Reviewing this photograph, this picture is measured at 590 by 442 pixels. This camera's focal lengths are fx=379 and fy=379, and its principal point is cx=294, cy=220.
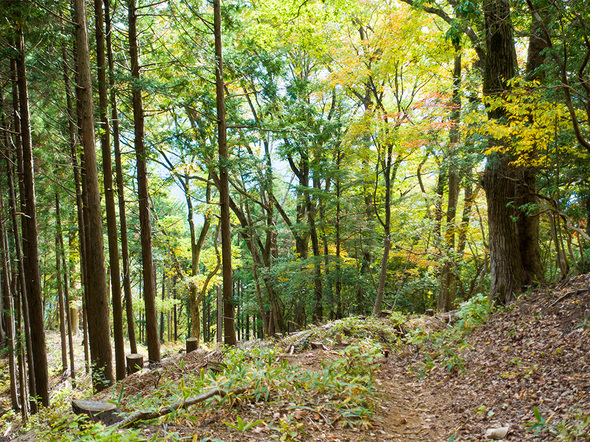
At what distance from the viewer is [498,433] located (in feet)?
10.8

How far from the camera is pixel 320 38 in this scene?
1281 centimetres

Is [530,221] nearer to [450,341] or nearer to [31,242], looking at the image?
[450,341]

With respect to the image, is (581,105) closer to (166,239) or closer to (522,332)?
(522,332)

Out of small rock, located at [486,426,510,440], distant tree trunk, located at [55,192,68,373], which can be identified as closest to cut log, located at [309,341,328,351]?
small rock, located at [486,426,510,440]

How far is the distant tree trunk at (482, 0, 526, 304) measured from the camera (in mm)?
6523

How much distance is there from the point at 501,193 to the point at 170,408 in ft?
20.5

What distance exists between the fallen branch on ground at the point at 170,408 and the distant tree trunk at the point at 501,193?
516 centimetres

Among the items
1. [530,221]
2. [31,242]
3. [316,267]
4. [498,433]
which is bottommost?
[498,433]

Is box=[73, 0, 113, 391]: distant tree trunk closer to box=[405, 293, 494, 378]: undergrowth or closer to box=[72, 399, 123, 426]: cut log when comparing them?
box=[72, 399, 123, 426]: cut log

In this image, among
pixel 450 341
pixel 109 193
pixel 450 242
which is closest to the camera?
pixel 450 341

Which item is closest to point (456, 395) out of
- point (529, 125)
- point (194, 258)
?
point (529, 125)

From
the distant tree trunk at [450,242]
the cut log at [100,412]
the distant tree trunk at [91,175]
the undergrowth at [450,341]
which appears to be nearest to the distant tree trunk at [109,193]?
the distant tree trunk at [91,175]

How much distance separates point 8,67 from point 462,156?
428 inches

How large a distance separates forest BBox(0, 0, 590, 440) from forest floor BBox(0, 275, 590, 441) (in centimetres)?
134
